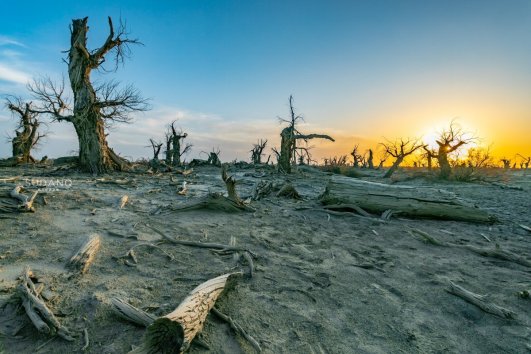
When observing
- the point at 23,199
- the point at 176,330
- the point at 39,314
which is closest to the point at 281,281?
the point at 176,330

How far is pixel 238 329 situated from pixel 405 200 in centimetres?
504

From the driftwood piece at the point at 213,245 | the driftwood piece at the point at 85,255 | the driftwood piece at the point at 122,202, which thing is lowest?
the driftwood piece at the point at 213,245

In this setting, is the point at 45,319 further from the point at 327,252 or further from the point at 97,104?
the point at 97,104

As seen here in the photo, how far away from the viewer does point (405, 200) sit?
233 inches

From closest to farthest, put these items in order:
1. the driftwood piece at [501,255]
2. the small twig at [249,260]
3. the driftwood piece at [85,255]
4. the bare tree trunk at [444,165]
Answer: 1. the driftwood piece at [85,255]
2. the small twig at [249,260]
3. the driftwood piece at [501,255]
4. the bare tree trunk at [444,165]

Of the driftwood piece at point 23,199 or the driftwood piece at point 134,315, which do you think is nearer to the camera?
the driftwood piece at point 134,315

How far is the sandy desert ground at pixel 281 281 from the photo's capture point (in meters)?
2.08

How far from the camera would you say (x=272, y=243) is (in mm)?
4082

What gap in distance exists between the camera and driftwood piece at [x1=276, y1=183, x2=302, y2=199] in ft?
25.1

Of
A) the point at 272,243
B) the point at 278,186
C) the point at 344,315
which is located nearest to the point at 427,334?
the point at 344,315

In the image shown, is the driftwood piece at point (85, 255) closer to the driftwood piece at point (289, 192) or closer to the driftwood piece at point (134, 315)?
the driftwood piece at point (134, 315)

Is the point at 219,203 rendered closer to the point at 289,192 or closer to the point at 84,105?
the point at 289,192

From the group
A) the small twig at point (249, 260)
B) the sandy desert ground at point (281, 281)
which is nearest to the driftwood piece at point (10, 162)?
the sandy desert ground at point (281, 281)

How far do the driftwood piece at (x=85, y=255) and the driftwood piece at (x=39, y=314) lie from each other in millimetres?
566
